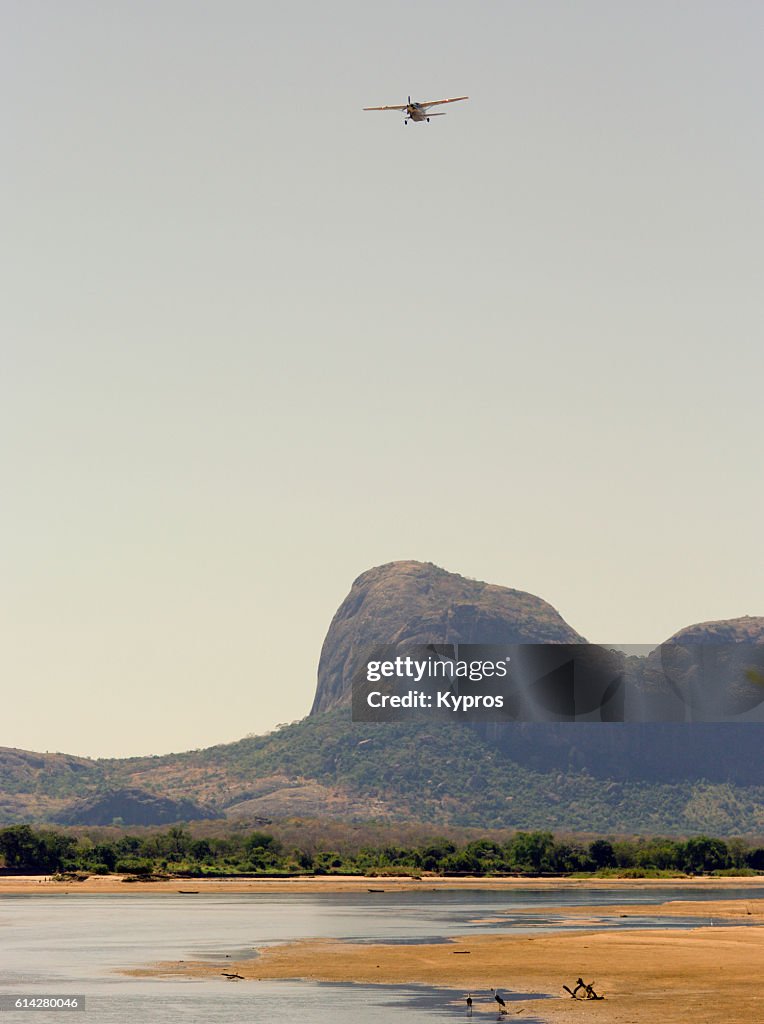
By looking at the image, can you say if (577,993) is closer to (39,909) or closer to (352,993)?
Answer: (352,993)

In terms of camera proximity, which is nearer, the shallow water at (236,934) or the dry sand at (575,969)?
the dry sand at (575,969)

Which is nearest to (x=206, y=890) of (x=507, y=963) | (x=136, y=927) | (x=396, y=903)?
(x=396, y=903)

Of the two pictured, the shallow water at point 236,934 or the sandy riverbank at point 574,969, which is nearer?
the sandy riverbank at point 574,969

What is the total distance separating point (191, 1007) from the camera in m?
67.1

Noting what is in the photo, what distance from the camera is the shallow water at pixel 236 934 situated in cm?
6725

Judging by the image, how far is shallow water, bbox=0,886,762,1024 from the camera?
221 feet

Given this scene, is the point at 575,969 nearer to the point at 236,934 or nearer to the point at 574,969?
the point at 574,969

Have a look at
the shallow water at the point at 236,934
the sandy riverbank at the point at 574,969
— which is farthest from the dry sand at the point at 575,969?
the shallow water at the point at 236,934

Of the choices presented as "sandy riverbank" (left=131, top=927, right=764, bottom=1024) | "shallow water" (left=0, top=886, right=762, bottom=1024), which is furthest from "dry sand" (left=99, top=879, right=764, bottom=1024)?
"shallow water" (left=0, top=886, right=762, bottom=1024)

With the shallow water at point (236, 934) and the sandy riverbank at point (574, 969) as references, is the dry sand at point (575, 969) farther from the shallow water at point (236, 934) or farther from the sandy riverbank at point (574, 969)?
the shallow water at point (236, 934)

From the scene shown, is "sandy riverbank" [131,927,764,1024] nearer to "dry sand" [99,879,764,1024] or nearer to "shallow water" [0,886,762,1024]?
"dry sand" [99,879,764,1024]

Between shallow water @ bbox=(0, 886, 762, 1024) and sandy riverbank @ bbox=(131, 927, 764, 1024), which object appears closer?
sandy riverbank @ bbox=(131, 927, 764, 1024)

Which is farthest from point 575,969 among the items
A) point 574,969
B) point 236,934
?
point 236,934

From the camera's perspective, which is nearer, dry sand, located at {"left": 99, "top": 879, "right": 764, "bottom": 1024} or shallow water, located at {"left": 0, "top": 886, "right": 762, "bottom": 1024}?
dry sand, located at {"left": 99, "top": 879, "right": 764, "bottom": 1024}
